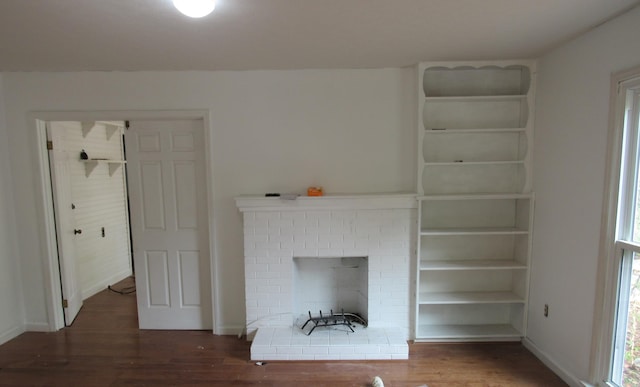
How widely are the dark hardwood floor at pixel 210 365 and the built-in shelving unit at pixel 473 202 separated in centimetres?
30

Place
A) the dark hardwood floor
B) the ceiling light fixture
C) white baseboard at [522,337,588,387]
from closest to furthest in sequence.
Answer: the ceiling light fixture → white baseboard at [522,337,588,387] → the dark hardwood floor

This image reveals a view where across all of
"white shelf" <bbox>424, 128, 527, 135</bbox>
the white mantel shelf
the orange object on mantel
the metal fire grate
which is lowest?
the metal fire grate

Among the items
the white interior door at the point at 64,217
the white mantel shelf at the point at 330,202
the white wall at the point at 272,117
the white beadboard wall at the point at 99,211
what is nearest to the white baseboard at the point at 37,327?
the white interior door at the point at 64,217

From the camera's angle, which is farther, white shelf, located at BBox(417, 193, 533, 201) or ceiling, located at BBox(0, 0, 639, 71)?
white shelf, located at BBox(417, 193, 533, 201)

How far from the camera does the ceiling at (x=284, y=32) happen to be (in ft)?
5.76

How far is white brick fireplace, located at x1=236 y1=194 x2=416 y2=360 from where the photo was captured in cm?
279

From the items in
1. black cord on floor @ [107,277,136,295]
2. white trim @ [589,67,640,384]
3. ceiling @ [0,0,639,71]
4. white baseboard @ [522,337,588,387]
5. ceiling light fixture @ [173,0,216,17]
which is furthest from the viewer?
black cord on floor @ [107,277,136,295]

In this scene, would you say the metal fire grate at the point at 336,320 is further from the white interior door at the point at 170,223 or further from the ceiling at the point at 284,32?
the ceiling at the point at 284,32

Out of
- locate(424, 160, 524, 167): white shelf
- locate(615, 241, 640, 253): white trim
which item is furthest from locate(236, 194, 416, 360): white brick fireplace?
locate(615, 241, 640, 253): white trim

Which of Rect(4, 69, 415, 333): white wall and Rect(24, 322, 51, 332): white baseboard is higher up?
Rect(4, 69, 415, 333): white wall

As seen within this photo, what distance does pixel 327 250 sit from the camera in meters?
2.86

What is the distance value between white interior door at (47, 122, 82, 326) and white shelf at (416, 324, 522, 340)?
3.45m

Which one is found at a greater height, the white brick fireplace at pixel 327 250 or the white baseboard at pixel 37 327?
the white brick fireplace at pixel 327 250

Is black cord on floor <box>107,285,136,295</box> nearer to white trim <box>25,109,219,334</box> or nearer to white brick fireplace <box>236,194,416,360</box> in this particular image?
white trim <box>25,109,219,334</box>
